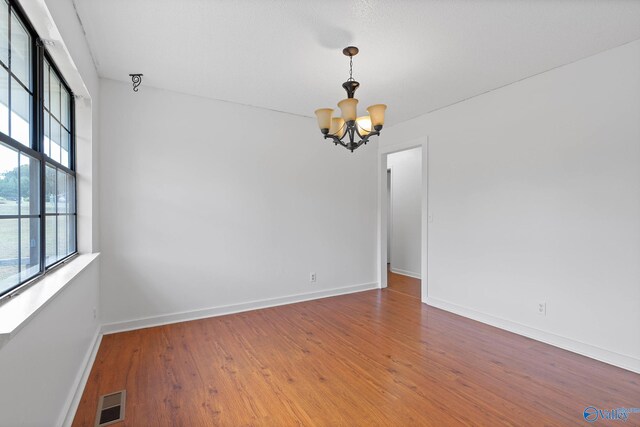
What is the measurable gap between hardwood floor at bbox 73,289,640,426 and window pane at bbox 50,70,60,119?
1991 millimetres

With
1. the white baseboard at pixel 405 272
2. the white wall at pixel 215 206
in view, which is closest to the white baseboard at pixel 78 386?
the white wall at pixel 215 206

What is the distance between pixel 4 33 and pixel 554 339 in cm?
452

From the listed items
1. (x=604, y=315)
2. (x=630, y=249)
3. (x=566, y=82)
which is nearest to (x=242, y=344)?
(x=604, y=315)

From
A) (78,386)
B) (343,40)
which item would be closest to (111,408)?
(78,386)

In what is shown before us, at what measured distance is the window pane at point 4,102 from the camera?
1.37 meters

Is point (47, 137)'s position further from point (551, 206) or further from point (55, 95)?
point (551, 206)

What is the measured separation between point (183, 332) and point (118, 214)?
1.43 metres

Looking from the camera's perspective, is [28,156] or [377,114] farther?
[377,114]

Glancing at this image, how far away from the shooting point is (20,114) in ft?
5.25

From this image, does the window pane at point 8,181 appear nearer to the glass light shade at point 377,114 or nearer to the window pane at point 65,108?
the window pane at point 65,108

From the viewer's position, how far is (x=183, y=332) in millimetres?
3293

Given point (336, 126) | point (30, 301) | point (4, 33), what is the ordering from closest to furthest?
point (30, 301), point (4, 33), point (336, 126)

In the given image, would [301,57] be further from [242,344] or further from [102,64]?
[242,344]

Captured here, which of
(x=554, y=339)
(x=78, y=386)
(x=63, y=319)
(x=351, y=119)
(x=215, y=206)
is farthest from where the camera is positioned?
(x=215, y=206)
